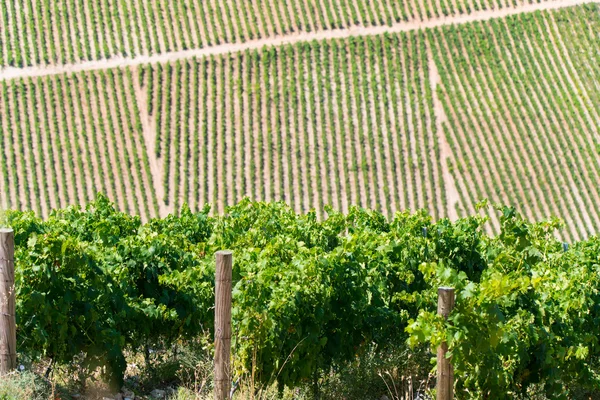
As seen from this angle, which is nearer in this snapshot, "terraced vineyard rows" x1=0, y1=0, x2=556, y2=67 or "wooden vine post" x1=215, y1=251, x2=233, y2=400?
"wooden vine post" x1=215, y1=251, x2=233, y2=400

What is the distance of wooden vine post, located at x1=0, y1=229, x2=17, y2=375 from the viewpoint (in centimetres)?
646

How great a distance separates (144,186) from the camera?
Answer: 26.3 meters

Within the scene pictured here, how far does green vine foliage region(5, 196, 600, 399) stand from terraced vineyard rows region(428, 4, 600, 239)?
17169 mm

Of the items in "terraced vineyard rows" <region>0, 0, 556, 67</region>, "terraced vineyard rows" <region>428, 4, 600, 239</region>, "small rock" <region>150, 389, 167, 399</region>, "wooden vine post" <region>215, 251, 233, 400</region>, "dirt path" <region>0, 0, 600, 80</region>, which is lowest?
"small rock" <region>150, 389, 167, 399</region>

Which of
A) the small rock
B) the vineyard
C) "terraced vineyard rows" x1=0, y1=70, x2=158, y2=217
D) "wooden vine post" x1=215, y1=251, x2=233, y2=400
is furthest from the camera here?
the vineyard

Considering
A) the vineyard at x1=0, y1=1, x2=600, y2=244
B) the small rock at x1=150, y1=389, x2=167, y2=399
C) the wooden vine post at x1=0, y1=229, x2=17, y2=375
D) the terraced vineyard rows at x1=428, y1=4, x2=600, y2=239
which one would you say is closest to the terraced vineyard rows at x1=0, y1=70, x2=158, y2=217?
the vineyard at x1=0, y1=1, x2=600, y2=244

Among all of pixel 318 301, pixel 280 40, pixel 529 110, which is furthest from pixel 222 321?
pixel 280 40

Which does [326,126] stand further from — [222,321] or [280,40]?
[222,321]

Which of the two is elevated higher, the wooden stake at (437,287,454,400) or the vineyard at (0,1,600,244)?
the vineyard at (0,1,600,244)

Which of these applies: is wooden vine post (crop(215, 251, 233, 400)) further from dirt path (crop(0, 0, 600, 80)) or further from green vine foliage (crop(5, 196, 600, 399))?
dirt path (crop(0, 0, 600, 80))

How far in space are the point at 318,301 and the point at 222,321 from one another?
68.8 inches

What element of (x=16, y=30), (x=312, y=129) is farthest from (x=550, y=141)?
(x=16, y=30)

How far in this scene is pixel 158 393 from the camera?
8.00m

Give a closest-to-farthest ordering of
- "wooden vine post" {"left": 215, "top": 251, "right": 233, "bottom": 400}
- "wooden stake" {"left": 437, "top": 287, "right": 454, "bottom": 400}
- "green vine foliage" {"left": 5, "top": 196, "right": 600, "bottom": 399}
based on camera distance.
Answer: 1. "wooden vine post" {"left": 215, "top": 251, "right": 233, "bottom": 400}
2. "wooden stake" {"left": 437, "top": 287, "right": 454, "bottom": 400}
3. "green vine foliage" {"left": 5, "top": 196, "right": 600, "bottom": 399}
